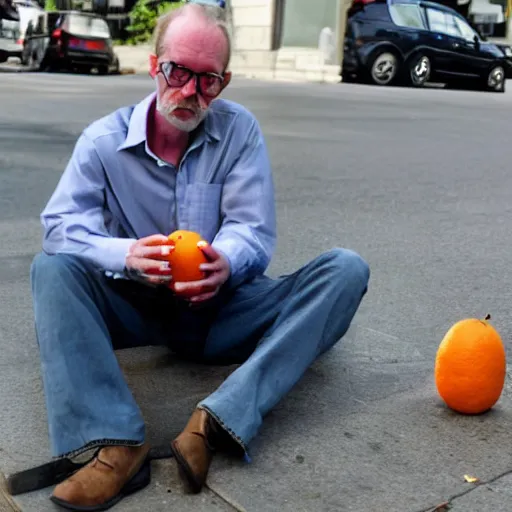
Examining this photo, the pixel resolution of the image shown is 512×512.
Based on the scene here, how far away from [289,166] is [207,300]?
5394mm

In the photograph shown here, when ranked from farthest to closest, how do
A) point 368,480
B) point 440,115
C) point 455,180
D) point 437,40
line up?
point 437,40 < point 440,115 < point 455,180 < point 368,480

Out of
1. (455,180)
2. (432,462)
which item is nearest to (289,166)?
(455,180)

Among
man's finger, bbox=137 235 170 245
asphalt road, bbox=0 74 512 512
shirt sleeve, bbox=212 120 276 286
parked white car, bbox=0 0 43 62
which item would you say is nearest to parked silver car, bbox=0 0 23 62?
parked white car, bbox=0 0 43 62

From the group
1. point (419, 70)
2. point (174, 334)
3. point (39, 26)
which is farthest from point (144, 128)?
point (39, 26)

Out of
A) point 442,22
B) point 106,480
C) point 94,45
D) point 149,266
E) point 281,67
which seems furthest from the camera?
point 281,67

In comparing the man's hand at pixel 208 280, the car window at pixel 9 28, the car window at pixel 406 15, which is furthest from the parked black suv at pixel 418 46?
the man's hand at pixel 208 280

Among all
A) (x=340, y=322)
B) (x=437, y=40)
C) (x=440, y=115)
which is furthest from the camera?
(x=437, y=40)

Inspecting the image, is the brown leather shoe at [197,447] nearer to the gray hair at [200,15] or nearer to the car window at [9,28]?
the gray hair at [200,15]

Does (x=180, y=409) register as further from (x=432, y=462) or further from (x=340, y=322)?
(x=432, y=462)

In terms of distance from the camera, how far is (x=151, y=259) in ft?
8.58

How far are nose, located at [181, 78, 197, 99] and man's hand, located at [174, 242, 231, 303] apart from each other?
49cm

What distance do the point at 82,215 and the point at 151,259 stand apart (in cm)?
→ 36

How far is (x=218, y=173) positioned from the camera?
2.94 metres

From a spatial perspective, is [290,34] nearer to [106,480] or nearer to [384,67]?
[384,67]
